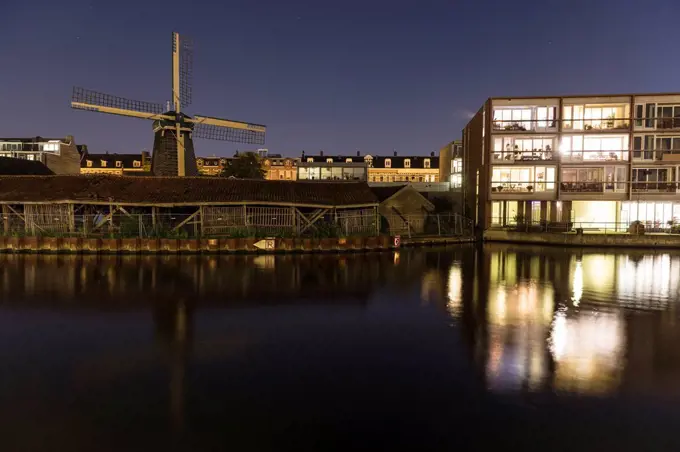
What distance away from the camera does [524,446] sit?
287 inches

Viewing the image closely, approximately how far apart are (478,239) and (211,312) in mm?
29615

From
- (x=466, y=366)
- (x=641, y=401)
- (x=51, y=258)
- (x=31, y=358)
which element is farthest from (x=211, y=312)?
(x=51, y=258)

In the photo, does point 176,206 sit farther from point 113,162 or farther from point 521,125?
point 113,162

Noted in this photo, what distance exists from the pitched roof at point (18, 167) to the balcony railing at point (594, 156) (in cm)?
5389

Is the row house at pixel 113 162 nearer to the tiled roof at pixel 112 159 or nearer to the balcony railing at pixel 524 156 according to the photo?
the tiled roof at pixel 112 159

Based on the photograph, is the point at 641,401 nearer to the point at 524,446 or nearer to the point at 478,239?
the point at 524,446

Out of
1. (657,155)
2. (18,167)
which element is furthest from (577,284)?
(18,167)

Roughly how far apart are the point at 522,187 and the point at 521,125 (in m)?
5.63

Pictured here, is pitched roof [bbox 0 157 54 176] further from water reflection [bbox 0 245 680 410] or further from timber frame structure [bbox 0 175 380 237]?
water reflection [bbox 0 245 680 410]

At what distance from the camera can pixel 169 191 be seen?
34344 millimetres

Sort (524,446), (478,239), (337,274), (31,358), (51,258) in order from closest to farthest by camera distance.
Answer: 1. (524,446)
2. (31,358)
3. (337,274)
4. (51,258)
5. (478,239)

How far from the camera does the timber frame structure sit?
33.0m

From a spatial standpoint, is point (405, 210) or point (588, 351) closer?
point (588, 351)

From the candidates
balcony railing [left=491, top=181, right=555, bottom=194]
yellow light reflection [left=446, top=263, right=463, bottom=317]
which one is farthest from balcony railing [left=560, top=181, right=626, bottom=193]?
yellow light reflection [left=446, top=263, right=463, bottom=317]
